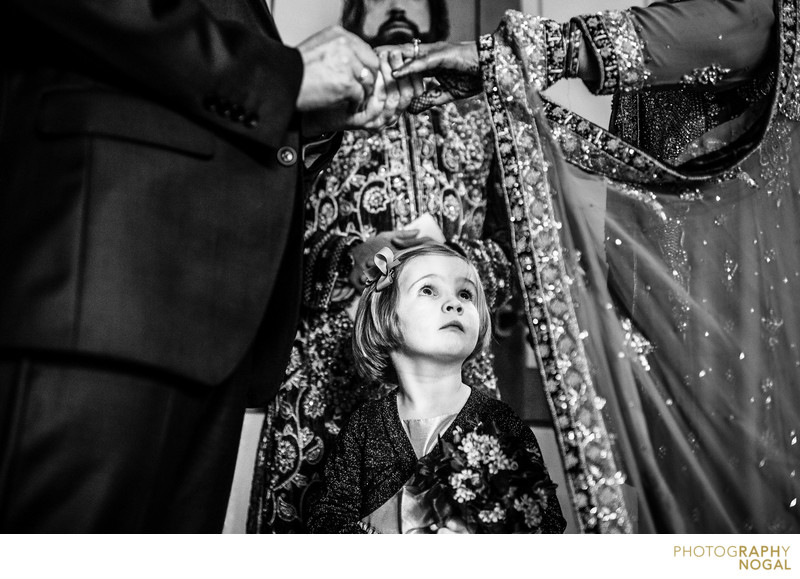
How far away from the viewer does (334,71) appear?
3.36 ft

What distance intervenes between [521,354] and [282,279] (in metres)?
0.59

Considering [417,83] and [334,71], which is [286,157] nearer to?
[334,71]

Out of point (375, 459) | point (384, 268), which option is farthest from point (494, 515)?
point (384, 268)

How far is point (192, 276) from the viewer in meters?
0.87

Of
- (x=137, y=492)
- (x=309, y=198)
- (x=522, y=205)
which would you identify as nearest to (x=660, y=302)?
(x=522, y=205)

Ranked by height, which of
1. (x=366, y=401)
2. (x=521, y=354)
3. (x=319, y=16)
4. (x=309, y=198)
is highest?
(x=319, y=16)

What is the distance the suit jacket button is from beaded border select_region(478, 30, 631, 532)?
1.37ft

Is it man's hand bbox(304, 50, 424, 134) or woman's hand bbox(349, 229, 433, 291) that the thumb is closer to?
woman's hand bbox(349, 229, 433, 291)

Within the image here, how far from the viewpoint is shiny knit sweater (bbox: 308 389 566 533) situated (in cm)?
126

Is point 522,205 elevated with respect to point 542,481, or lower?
elevated

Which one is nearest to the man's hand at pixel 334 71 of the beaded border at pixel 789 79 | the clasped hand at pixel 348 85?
the clasped hand at pixel 348 85

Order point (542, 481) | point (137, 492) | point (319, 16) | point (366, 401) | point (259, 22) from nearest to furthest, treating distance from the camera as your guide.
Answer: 1. point (137, 492)
2. point (259, 22)
3. point (542, 481)
4. point (366, 401)
5. point (319, 16)

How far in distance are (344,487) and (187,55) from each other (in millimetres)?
734
